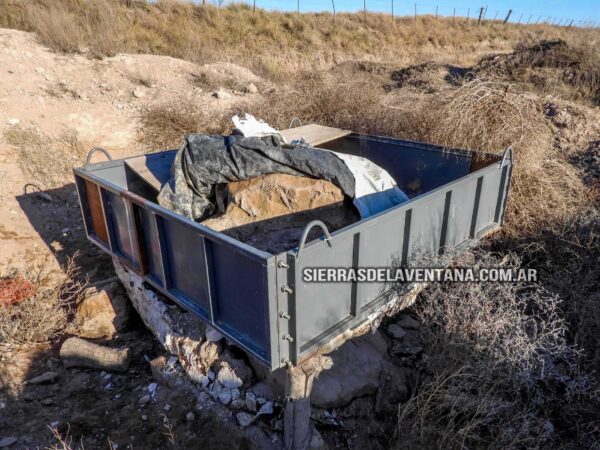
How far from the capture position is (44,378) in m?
3.40

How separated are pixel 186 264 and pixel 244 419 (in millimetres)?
1089

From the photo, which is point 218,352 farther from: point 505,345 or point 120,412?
point 505,345

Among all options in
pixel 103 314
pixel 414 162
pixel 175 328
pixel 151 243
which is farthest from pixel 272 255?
pixel 414 162

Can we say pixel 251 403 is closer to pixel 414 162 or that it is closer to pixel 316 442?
pixel 316 442

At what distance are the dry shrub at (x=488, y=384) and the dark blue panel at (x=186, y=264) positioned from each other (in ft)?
4.98

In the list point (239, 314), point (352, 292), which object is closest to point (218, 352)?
point (239, 314)

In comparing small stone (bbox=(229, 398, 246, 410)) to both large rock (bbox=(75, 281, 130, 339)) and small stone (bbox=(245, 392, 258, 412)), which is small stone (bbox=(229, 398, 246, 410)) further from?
large rock (bbox=(75, 281, 130, 339))

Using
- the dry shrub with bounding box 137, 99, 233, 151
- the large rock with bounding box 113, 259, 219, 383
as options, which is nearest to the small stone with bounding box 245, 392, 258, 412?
the large rock with bounding box 113, 259, 219, 383

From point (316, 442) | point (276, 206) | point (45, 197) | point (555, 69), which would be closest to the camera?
point (316, 442)

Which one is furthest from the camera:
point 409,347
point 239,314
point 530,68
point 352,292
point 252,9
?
point 252,9

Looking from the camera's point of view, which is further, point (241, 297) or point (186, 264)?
point (186, 264)

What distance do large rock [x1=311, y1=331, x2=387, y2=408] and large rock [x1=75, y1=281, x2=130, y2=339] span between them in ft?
7.43

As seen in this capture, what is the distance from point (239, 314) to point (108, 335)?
7.04 feet

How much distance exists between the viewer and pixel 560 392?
3.02 metres
